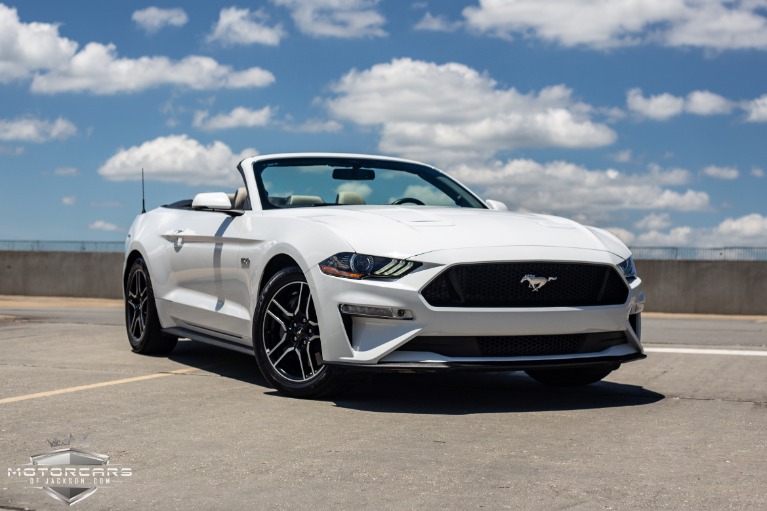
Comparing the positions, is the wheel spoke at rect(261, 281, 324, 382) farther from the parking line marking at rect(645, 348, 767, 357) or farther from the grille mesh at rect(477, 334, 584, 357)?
the parking line marking at rect(645, 348, 767, 357)

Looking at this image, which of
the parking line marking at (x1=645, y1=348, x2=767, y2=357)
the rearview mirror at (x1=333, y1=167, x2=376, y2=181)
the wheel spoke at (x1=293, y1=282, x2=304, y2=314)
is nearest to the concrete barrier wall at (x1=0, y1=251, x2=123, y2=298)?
the parking line marking at (x1=645, y1=348, x2=767, y2=357)

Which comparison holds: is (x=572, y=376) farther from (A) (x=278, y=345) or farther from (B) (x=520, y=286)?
(A) (x=278, y=345)

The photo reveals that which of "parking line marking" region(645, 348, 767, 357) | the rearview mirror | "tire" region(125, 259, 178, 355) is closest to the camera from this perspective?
the rearview mirror

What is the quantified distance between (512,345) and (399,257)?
0.81 metres

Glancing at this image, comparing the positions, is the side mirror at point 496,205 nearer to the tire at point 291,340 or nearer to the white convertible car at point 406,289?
the white convertible car at point 406,289

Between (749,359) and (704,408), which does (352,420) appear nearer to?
(704,408)

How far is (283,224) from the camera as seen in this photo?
6402 mm

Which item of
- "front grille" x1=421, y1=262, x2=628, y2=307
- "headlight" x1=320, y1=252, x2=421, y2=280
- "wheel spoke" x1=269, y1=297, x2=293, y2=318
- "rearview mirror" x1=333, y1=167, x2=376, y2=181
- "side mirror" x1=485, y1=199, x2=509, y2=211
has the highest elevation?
"rearview mirror" x1=333, y1=167, x2=376, y2=181

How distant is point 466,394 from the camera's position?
6.41m

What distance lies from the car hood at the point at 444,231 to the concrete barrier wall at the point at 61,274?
17573mm

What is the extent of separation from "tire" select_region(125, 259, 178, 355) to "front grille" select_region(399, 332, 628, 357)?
344cm

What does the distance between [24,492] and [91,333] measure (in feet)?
22.6

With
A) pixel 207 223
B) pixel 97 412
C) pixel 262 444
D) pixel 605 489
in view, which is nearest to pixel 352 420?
pixel 262 444

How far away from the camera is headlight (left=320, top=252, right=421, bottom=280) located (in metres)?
5.64
